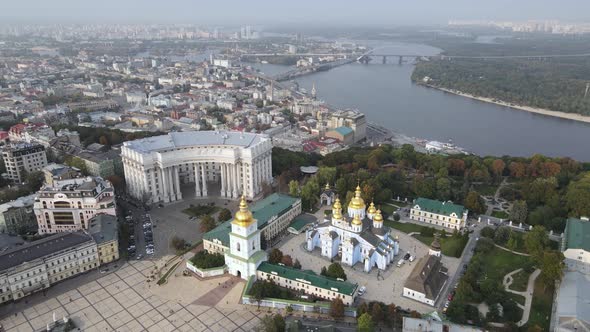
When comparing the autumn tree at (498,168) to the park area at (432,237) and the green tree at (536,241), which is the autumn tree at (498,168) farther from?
the green tree at (536,241)

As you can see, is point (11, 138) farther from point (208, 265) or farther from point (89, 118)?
point (208, 265)

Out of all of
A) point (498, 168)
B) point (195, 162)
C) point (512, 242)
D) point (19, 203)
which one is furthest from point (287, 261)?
point (498, 168)

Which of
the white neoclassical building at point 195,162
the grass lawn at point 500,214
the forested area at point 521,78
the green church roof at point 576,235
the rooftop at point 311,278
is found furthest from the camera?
the forested area at point 521,78

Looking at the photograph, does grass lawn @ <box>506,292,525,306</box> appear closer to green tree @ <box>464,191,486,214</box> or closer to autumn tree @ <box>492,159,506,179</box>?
green tree @ <box>464,191,486,214</box>

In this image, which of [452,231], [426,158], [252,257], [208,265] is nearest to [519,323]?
[452,231]

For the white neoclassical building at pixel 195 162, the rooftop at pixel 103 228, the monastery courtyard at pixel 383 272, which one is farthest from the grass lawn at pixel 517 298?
the rooftop at pixel 103 228

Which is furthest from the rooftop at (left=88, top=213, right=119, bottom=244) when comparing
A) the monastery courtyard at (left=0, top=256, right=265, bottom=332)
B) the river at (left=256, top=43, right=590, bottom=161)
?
the river at (left=256, top=43, right=590, bottom=161)
